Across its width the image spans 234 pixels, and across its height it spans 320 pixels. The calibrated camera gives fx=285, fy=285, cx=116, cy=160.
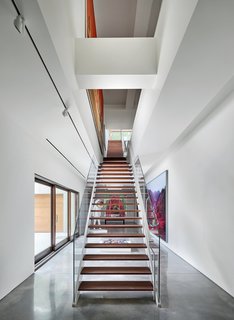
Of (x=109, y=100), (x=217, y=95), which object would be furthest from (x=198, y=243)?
(x=109, y=100)

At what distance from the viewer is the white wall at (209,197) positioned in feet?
15.2

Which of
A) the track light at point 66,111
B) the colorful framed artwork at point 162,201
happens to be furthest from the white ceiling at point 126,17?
the colorful framed artwork at point 162,201

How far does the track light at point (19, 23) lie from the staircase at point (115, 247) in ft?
11.7

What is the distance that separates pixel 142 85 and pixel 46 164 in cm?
309

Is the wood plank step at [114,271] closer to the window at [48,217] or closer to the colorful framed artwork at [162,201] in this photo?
the window at [48,217]

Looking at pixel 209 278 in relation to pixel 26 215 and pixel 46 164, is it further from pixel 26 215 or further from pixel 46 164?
pixel 46 164

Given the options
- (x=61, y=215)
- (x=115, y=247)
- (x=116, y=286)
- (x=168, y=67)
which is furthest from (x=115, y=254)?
(x=61, y=215)

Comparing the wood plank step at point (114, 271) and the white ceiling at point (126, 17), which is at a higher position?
the white ceiling at point (126, 17)

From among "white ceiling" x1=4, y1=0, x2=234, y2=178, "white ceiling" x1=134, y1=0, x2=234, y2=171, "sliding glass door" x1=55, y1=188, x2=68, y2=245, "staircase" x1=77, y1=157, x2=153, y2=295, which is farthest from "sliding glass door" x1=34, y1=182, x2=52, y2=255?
"white ceiling" x1=134, y1=0, x2=234, y2=171

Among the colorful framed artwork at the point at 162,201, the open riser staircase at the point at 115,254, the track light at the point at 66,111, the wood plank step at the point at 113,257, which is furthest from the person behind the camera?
the colorful framed artwork at the point at 162,201

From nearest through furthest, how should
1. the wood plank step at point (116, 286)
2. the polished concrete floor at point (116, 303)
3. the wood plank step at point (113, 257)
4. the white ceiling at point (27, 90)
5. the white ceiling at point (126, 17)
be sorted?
the white ceiling at point (27, 90) < the polished concrete floor at point (116, 303) < the wood plank step at point (116, 286) < the wood plank step at point (113, 257) < the white ceiling at point (126, 17)

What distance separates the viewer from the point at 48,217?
763 cm

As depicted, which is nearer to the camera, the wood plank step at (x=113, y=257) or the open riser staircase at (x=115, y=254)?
the open riser staircase at (x=115, y=254)

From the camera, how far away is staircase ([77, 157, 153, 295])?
4.61 meters
